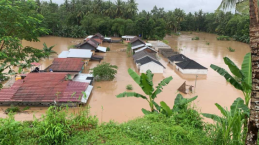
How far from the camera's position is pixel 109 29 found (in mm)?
41406

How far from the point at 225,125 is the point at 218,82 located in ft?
42.3

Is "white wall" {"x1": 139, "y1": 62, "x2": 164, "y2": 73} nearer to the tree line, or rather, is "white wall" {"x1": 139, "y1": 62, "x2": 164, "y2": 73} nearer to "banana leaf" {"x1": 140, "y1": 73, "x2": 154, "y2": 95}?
"banana leaf" {"x1": 140, "y1": 73, "x2": 154, "y2": 95}

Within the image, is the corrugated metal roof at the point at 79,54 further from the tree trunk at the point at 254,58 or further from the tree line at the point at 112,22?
the tree trunk at the point at 254,58

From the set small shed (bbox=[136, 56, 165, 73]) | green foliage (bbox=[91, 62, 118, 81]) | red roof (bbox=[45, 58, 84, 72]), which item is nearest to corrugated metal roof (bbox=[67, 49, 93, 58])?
red roof (bbox=[45, 58, 84, 72])

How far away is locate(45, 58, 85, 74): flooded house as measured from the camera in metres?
16.5

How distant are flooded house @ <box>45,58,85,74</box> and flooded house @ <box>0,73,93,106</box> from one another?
3547 mm

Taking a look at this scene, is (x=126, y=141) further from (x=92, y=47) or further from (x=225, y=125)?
(x=92, y=47)

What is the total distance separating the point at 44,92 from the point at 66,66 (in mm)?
5790

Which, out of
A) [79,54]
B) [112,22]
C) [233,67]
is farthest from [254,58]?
[112,22]

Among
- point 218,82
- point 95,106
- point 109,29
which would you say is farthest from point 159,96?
point 109,29

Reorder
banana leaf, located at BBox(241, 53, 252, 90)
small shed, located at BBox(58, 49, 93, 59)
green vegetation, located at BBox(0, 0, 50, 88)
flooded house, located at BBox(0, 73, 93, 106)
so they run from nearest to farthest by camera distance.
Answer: banana leaf, located at BBox(241, 53, 252, 90) < green vegetation, located at BBox(0, 0, 50, 88) < flooded house, located at BBox(0, 73, 93, 106) < small shed, located at BBox(58, 49, 93, 59)

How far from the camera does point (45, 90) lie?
38.2 ft

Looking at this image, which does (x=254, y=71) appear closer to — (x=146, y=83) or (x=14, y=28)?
(x=146, y=83)

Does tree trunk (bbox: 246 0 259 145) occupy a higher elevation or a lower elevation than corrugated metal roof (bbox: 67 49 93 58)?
higher
